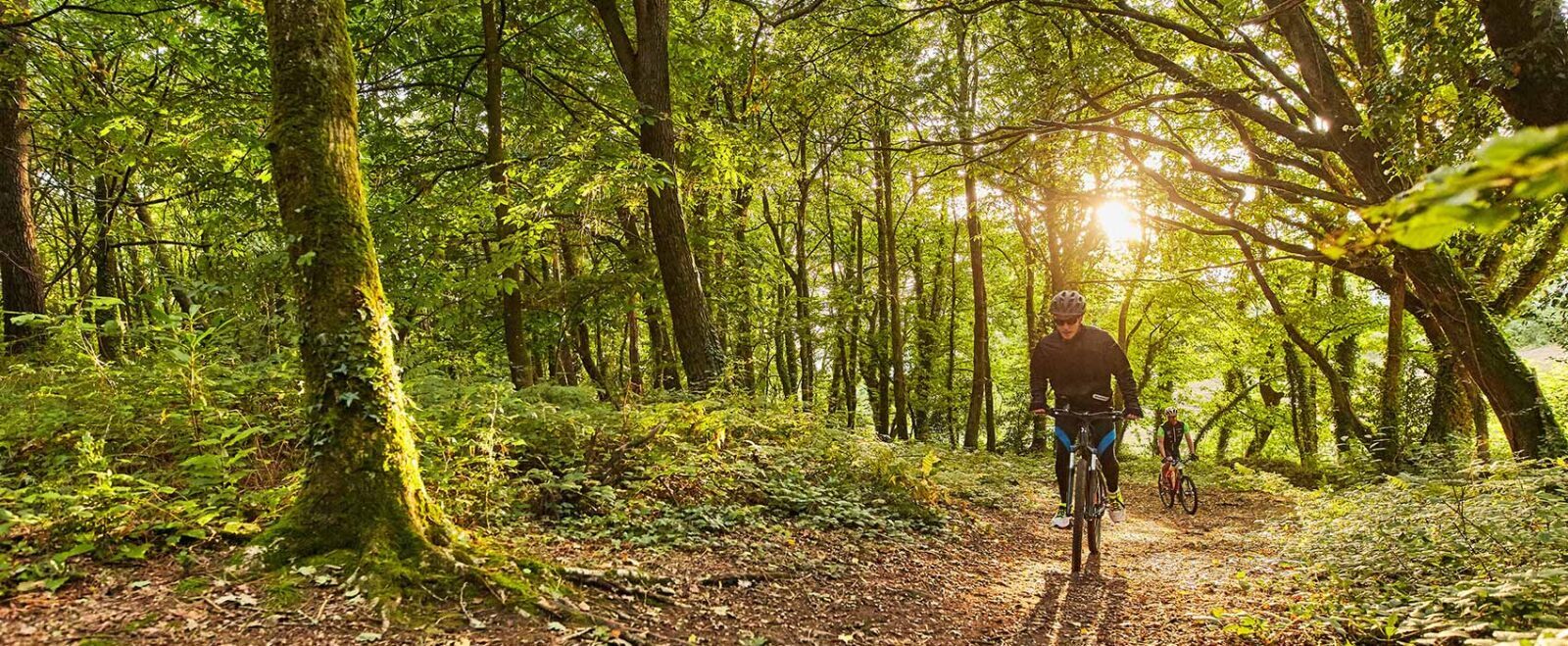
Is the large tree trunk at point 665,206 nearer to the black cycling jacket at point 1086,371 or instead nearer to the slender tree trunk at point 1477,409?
the black cycling jacket at point 1086,371

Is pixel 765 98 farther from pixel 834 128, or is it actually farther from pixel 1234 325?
pixel 1234 325

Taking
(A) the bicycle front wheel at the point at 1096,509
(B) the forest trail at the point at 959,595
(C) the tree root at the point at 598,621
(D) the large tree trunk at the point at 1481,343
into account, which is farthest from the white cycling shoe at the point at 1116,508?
(C) the tree root at the point at 598,621

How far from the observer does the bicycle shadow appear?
194 inches

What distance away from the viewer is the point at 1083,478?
6.52 metres

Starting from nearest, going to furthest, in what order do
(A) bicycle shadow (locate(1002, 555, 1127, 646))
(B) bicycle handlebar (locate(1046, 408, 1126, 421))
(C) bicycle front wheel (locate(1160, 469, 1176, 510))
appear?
1. (A) bicycle shadow (locate(1002, 555, 1127, 646))
2. (B) bicycle handlebar (locate(1046, 408, 1126, 421))
3. (C) bicycle front wheel (locate(1160, 469, 1176, 510))

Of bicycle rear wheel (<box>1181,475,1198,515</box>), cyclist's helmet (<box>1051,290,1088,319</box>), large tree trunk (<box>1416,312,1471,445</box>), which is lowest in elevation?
bicycle rear wheel (<box>1181,475,1198,515</box>)

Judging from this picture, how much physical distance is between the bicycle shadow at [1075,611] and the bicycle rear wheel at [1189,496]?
7.47m

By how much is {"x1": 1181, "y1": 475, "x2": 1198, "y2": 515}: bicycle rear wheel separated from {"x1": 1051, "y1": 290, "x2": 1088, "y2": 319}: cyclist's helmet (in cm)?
833

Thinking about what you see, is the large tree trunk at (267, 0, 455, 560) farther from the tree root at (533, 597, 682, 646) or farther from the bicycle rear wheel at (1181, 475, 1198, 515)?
the bicycle rear wheel at (1181, 475, 1198, 515)

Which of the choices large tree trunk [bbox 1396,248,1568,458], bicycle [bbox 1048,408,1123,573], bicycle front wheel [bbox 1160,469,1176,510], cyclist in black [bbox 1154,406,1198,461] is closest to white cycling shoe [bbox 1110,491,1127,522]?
bicycle [bbox 1048,408,1123,573]

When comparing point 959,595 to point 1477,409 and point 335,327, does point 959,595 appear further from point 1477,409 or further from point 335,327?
point 1477,409

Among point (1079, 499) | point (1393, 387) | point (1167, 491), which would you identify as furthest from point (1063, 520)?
point (1393, 387)

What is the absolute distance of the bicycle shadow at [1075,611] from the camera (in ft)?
16.2

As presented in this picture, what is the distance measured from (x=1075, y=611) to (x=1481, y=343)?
6.25 meters
